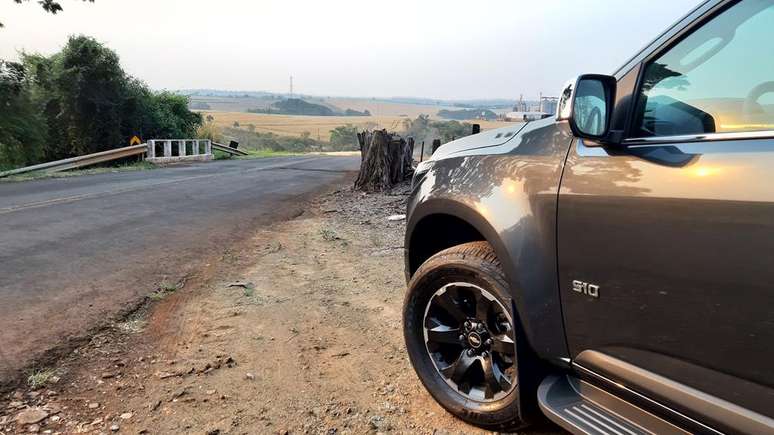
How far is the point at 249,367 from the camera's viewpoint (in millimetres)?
3691

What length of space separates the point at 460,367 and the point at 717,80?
1788 millimetres

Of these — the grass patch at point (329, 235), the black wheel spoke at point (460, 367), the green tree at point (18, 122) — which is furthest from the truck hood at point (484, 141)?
the green tree at point (18, 122)

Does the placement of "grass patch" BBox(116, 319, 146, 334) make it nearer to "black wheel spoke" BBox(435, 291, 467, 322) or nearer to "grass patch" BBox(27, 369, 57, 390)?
"grass patch" BBox(27, 369, 57, 390)

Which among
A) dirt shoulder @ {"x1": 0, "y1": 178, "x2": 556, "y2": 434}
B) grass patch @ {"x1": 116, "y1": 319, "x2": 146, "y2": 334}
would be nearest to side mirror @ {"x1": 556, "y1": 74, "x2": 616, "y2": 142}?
dirt shoulder @ {"x1": 0, "y1": 178, "x2": 556, "y2": 434}

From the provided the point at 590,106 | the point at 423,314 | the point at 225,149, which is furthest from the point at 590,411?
the point at 225,149

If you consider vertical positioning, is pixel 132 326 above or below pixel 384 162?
below

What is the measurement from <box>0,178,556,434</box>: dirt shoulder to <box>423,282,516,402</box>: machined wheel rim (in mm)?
256

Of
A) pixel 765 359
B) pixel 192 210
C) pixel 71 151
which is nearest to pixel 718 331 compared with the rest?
pixel 765 359

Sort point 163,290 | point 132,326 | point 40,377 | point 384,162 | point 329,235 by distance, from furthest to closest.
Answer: point 384,162 → point 329,235 → point 163,290 → point 132,326 → point 40,377

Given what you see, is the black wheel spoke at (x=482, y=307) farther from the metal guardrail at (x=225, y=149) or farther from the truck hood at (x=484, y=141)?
the metal guardrail at (x=225, y=149)

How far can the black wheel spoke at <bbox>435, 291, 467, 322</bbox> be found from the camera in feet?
9.89

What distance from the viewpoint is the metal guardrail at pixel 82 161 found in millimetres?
16919

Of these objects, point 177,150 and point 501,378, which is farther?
point 177,150

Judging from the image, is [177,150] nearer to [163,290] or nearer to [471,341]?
[163,290]
